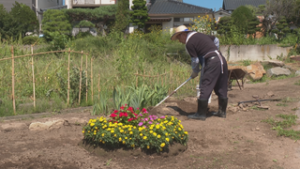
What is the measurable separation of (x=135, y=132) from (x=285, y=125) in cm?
237

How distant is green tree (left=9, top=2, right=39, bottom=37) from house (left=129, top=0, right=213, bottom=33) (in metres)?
7.26

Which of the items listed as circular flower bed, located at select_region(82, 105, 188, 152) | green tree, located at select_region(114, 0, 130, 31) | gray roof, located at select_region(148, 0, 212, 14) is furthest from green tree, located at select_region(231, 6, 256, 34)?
circular flower bed, located at select_region(82, 105, 188, 152)

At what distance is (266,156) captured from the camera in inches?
135

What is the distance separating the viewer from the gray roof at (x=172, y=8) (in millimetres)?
22822

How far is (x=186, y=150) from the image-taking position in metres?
3.66

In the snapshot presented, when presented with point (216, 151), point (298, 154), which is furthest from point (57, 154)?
point (298, 154)

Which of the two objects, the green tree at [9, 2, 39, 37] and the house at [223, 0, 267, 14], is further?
the house at [223, 0, 267, 14]

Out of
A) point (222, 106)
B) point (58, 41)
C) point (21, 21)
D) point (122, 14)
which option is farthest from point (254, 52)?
point (21, 21)

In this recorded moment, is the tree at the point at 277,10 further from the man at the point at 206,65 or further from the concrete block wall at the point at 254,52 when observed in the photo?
the man at the point at 206,65

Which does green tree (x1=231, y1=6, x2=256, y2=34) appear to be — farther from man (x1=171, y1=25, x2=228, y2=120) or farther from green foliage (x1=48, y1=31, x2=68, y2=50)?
man (x1=171, y1=25, x2=228, y2=120)

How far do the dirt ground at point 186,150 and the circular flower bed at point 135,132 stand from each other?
123 millimetres

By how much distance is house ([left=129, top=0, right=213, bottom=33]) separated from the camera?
22.6 metres

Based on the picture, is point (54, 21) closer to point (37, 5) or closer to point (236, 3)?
point (37, 5)

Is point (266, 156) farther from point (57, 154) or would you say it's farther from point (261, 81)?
point (261, 81)
